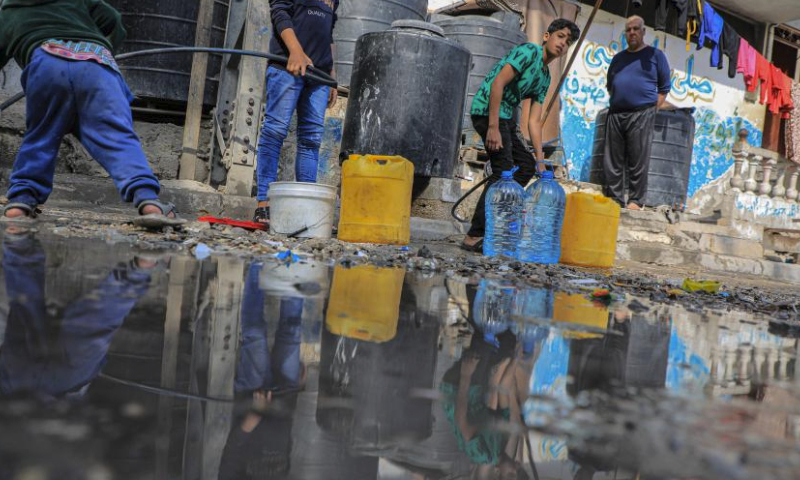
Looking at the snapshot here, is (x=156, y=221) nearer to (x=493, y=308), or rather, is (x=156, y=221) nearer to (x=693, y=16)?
(x=493, y=308)

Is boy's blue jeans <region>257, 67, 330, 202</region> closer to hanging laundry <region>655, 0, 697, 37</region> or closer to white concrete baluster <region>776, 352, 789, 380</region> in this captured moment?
white concrete baluster <region>776, 352, 789, 380</region>

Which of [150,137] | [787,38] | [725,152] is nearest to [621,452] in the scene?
[150,137]

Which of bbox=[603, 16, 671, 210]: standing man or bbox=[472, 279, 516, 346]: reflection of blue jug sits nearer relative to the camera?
bbox=[472, 279, 516, 346]: reflection of blue jug

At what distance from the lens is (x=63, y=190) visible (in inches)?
166

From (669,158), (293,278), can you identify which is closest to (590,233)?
(293,278)

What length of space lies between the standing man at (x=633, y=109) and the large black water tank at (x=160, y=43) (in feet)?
13.3

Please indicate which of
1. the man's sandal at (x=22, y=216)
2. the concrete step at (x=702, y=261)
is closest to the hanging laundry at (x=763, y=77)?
the concrete step at (x=702, y=261)

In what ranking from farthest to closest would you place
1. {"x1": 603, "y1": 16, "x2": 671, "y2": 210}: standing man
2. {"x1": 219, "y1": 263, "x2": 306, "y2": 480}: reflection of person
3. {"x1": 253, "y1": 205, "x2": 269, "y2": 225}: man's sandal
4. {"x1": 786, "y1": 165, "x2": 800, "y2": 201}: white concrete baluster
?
{"x1": 786, "y1": 165, "x2": 800, "y2": 201}: white concrete baluster → {"x1": 603, "y1": 16, "x2": 671, "y2": 210}: standing man → {"x1": 253, "y1": 205, "x2": 269, "y2": 225}: man's sandal → {"x1": 219, "y1": 263, "x2": 306, "y2": 480}: reflection of person

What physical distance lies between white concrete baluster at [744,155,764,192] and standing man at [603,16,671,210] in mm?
4842

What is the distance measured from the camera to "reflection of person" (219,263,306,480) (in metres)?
0.55

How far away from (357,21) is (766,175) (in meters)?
8.35

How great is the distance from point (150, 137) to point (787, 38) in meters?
12.6

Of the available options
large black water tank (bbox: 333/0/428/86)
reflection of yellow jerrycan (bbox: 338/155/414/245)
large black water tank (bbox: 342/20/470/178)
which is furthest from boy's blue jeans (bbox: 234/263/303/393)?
large black water tank (bbox: 333/0/428/86)

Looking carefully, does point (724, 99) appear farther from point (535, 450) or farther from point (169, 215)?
point (535, 450)
